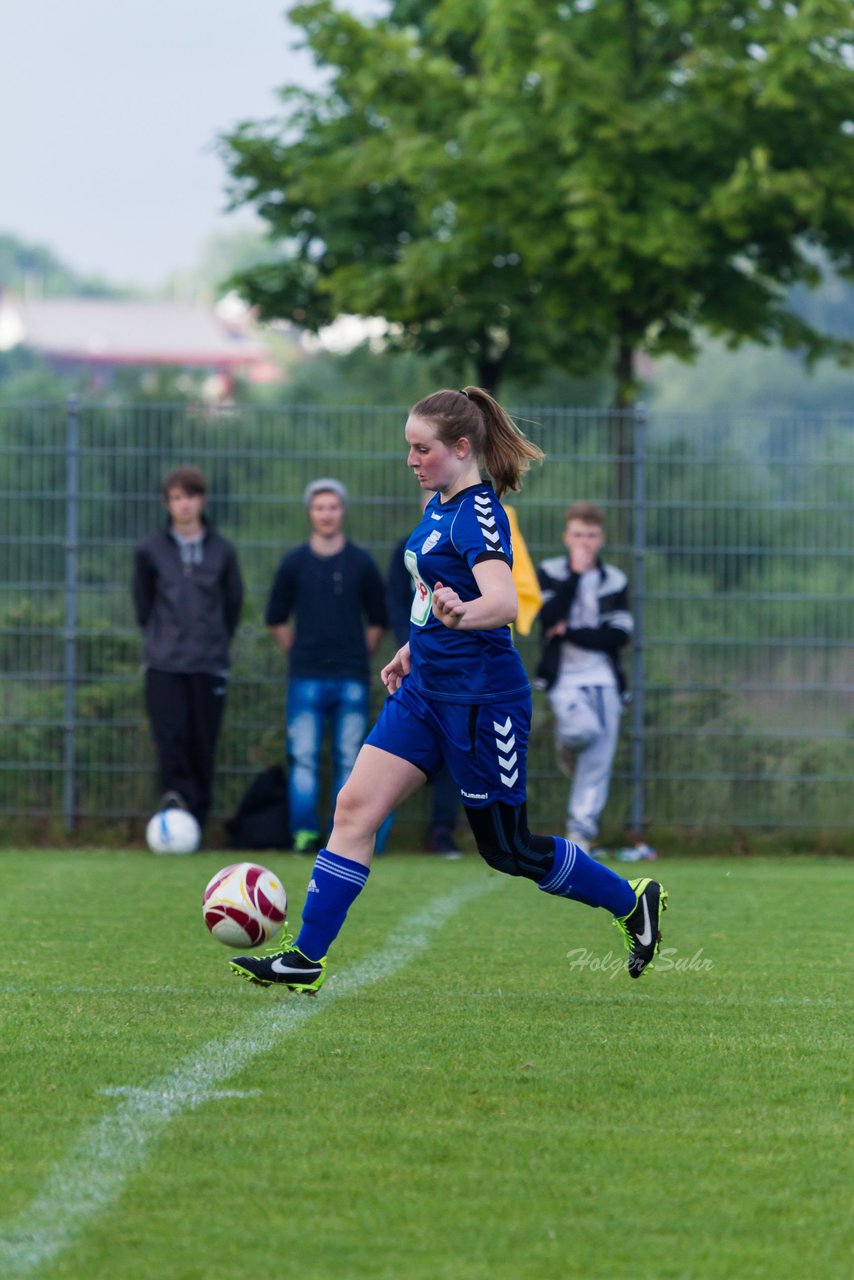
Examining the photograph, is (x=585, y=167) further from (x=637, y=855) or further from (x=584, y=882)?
(x=584, y=882)

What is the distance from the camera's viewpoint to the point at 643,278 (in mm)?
14117

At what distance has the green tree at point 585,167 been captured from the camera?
13.4 meters

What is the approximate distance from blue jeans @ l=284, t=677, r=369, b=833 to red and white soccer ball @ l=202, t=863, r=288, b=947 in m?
5.02

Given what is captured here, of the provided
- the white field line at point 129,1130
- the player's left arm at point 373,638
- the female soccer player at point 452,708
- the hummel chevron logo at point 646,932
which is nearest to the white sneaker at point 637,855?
the player's left arm at point 373,638

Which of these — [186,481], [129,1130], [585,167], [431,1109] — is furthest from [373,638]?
[129,1130]

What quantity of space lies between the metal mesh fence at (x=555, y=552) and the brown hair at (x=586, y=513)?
781mm

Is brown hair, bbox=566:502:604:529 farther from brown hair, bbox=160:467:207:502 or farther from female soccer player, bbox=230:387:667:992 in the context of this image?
female soccer player, bbox=230:387:667:992

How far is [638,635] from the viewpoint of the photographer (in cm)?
1243

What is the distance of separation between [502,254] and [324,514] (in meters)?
4.20

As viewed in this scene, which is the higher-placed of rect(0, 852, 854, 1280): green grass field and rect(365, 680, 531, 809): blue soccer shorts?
rect(365, 680, 531, 809): blue soccer shorts

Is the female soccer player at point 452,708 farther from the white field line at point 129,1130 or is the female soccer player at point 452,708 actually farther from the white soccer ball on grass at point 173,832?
the white soccer ball on grass at point 173,832

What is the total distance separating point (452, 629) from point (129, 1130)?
6.79ft

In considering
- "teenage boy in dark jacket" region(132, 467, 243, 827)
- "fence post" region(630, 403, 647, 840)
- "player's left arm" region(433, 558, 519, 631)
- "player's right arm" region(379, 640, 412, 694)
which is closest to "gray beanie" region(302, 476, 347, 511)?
"teenage boy in dark jacket" region(132, 467, 243, 827)

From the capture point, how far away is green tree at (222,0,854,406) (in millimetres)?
13438
